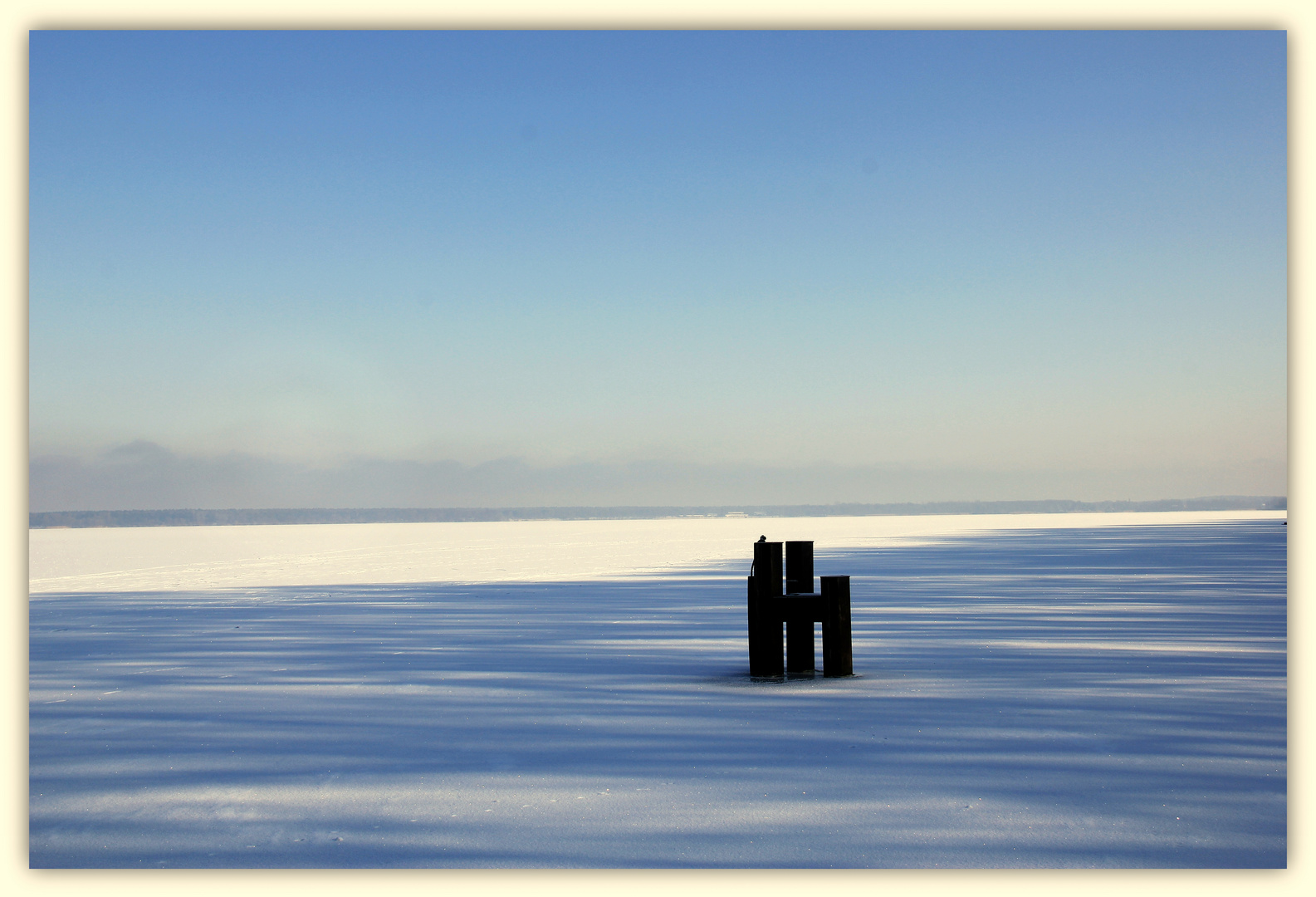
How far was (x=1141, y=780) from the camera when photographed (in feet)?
18.0

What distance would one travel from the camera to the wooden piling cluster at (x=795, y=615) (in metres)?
8.29

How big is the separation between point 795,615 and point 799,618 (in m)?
0.04

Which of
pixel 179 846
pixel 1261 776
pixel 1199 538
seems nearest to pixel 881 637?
pixel 1261 776

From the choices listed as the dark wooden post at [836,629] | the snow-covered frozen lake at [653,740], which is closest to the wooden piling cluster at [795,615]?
the dark wooden post at [836,629]

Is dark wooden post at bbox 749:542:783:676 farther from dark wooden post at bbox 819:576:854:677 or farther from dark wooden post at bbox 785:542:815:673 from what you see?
dark wooden post at bbox 819:576:854:677

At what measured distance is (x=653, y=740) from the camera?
21.1 ft

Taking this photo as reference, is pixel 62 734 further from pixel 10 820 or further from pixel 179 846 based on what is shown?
pixel 179 846

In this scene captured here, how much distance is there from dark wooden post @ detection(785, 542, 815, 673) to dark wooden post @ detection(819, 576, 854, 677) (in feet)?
0.42

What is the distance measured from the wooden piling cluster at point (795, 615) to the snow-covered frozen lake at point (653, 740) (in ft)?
1.00

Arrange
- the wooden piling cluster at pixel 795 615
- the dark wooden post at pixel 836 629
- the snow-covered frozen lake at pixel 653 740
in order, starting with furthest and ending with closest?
the wooden piling cluster at pixel 795 615 < the dark wooden post at pixel 836 629 < the snow-covered frozen lake at pixel 653 740

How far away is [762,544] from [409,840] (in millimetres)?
4092

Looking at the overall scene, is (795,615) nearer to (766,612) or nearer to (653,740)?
(766,612)

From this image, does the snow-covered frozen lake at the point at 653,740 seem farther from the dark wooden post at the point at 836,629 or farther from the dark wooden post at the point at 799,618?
the dark wooden post at the point at 799,618

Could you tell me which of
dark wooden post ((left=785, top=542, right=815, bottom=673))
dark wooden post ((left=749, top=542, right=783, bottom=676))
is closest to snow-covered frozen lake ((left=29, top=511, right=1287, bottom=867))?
dark wooden post ((left=749, top=542, right=783, bottom=676))
